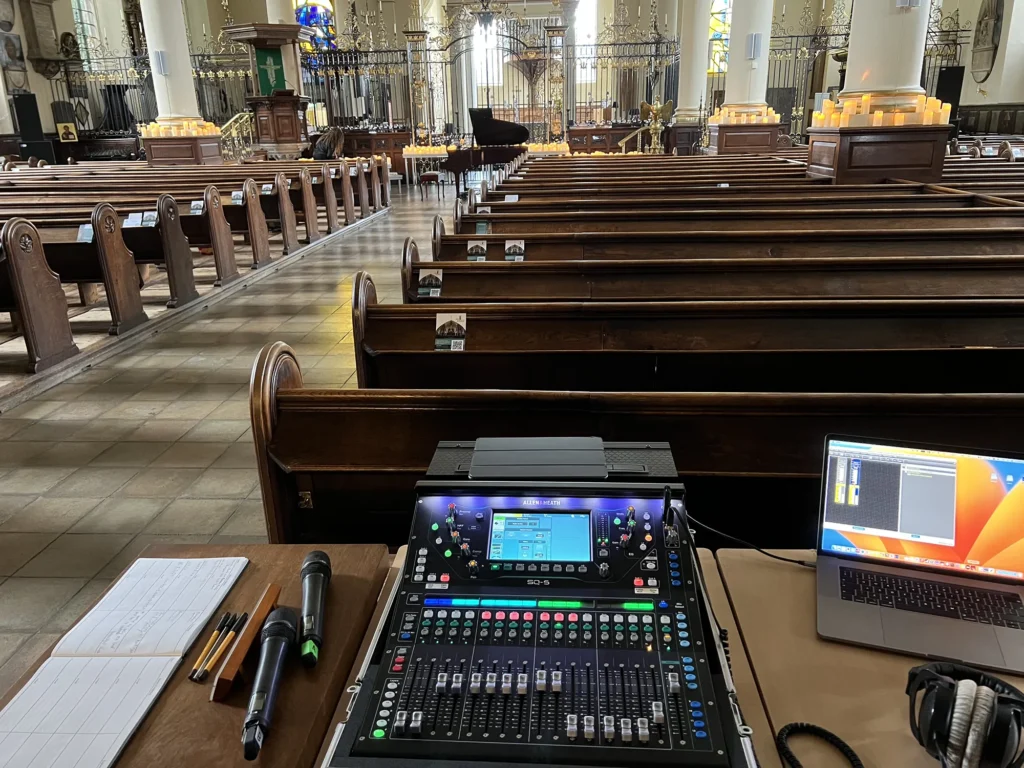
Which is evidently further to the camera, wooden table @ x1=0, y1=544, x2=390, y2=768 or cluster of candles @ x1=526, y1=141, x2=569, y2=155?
cluster of candles @ x1=526, y1=141, x2=569, y2=155

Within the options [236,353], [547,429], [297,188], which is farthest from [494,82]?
[547,429]

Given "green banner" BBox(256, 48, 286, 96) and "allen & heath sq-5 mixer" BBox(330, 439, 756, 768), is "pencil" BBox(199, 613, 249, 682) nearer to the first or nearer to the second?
"allen & heath sq-5 mixer" BBox(330, 439, 756, 768)

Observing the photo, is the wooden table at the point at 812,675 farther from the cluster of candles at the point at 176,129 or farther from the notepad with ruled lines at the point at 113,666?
the cluster of candles at the point at 176,129

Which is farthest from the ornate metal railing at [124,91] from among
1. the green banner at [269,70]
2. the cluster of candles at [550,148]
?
the cluster of candles at [550,148]

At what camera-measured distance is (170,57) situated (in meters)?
9.94

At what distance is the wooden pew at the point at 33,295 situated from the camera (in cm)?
404

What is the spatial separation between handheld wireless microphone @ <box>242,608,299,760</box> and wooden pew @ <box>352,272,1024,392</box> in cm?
161

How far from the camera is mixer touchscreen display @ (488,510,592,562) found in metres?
1.05

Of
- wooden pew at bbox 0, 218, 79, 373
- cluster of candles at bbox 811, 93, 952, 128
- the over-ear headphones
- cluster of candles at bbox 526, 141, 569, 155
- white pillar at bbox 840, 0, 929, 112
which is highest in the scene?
white pillar at bbox 840, 0, 929, 112

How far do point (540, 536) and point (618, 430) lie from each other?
74 cm

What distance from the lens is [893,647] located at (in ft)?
3.53

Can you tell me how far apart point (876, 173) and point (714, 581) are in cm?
571

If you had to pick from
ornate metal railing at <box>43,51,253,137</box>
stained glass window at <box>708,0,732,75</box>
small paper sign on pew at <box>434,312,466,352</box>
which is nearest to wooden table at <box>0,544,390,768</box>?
small paper sign on pew at <box>434,312,466,352</box>

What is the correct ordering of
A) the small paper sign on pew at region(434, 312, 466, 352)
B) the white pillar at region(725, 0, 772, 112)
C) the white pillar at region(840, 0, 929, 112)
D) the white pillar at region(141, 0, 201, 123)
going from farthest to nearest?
the white pillar at region(141, 0, 201, 123)
the white pillar at region(725, 0, 772, 112)
the white pillar at region(840, 0, 929, 112)
the small paper sign on pew at region(434, 312, 466, 352)
